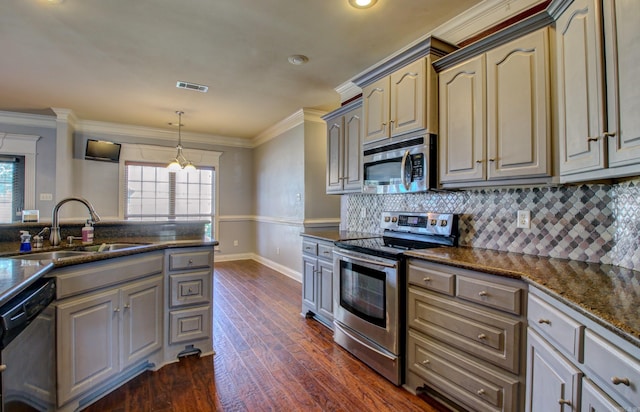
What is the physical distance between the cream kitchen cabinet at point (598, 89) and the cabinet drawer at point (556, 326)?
619mm

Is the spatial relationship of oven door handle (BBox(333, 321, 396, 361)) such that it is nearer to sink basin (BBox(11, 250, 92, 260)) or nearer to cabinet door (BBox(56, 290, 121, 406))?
cabinet door (BBox(56, 290, 121, 406))

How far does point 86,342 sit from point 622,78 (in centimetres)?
297

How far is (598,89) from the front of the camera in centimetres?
136

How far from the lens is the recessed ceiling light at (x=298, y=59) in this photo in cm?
304

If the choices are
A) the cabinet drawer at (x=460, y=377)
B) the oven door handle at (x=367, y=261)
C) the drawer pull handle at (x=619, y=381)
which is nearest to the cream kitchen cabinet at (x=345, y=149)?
the oven door handle at (x=367, y=261)

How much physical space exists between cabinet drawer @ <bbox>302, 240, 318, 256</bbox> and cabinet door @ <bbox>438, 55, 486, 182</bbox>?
145 cm

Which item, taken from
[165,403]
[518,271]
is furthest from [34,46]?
[518,271]

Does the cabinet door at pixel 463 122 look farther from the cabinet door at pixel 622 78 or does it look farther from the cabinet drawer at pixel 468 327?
the cabinet drawer at pixel 468 327

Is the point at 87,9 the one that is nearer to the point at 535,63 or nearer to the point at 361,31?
the point at 361,31

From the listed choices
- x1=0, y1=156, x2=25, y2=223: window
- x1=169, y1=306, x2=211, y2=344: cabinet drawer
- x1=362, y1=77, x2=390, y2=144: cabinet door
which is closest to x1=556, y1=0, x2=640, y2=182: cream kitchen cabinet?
x1=362, y1=77, x2=390, y2=144: cabinet door

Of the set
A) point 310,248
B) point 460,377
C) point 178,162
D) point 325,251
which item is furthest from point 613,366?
point 178,162

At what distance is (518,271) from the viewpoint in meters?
1.55

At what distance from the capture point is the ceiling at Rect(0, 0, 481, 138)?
2.33 meters

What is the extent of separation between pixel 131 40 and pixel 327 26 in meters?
1.72
